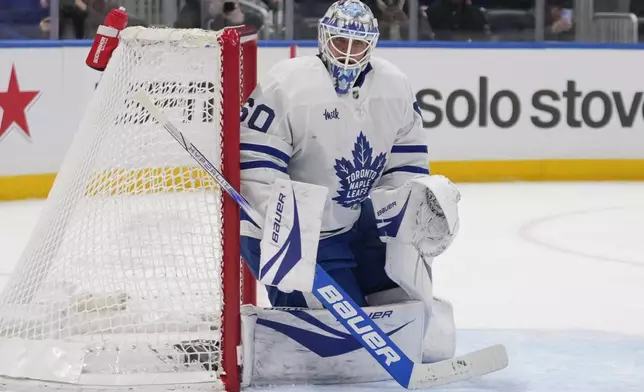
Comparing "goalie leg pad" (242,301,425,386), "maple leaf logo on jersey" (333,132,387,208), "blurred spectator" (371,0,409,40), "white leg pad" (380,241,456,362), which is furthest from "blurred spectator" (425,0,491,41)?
"goalie leg pad" (242,301,425,386)

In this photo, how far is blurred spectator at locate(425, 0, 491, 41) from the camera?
669 centimetres

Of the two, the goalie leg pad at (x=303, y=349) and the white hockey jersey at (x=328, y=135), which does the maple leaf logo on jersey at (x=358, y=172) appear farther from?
the goalie leg pad at (x=303, y=349)

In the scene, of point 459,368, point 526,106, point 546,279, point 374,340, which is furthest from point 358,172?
point 526,106

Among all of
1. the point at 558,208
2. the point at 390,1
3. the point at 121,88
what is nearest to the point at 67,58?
the point at 390,1

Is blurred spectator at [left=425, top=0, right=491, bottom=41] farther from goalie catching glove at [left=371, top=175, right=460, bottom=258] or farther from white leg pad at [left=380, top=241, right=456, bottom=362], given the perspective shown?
goalie catching glove at [left=371, top=175, right=460, bottom=258]

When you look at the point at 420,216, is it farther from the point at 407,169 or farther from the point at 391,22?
the point at 391,22

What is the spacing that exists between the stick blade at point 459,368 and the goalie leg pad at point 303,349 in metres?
0.11

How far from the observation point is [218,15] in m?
6.43

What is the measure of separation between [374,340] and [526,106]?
403 cm

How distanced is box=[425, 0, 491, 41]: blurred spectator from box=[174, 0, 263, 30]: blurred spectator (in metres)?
0.93

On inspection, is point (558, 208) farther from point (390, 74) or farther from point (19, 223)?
point (390, 74)

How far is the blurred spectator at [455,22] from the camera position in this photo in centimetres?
669

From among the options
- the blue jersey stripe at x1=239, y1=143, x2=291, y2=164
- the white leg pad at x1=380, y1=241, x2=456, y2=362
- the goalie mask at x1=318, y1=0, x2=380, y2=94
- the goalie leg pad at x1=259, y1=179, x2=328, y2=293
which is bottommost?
the white leg pad at x1=380, y1=241, x2=456, y2=362

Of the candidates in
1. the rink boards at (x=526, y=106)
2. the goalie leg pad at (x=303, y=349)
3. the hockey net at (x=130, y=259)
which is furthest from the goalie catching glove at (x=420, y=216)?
the rink boards at (x=526, y=106)
